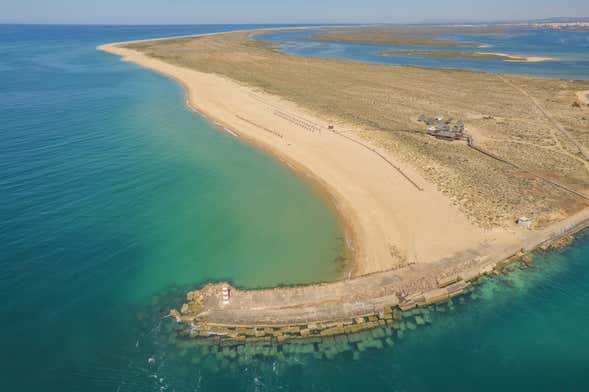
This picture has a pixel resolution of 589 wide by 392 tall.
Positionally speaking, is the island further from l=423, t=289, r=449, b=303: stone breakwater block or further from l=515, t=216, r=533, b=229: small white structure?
l=423, t=289, r=449, b=303: stone breakwater block

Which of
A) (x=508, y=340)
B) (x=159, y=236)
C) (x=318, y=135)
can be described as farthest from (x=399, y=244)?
(x=318, y=135)

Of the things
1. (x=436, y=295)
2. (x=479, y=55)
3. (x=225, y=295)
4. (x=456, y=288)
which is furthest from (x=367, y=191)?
(x=479, y=55)

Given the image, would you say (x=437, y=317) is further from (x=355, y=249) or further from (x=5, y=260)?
(x=5, y=260)

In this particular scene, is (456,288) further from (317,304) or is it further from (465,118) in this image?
(465,118)

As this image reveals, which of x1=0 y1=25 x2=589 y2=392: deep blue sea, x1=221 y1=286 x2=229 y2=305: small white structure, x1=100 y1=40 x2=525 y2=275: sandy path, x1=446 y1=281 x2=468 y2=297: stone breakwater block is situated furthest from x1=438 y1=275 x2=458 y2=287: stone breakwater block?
x1=221 y1=286 x2=229 y2=305: small white structure

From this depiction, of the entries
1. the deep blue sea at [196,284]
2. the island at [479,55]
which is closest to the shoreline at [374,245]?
the deep blue sea at [196,284]
